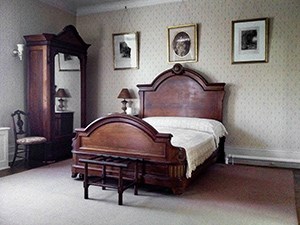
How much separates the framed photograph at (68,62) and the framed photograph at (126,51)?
852mm

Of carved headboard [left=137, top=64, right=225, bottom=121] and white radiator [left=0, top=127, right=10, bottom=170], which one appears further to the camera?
carved headboard [left=137, top=64, right=225, bottom=121]

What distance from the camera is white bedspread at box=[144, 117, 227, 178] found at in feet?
11.4

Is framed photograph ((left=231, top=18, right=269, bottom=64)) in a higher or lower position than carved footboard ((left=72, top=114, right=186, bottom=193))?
higher

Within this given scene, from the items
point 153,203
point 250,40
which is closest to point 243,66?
point 250,40

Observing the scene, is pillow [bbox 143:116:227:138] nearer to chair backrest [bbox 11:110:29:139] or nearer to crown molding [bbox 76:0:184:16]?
chair backrest [bbox 11:110:29:139]

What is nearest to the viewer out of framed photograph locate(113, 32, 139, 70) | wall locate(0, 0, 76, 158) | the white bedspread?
the white bedspread

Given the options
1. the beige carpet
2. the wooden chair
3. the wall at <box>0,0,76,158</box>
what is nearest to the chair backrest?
the wooden chair

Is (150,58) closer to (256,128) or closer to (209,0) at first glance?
(209,0)

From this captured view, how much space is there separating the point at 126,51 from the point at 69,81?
54.3 inches

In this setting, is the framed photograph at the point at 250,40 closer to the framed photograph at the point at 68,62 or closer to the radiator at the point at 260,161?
the radiator at the point at 260,161

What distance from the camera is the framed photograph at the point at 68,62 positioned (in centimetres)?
540

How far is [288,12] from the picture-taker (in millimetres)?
4832

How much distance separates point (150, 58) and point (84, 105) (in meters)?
1.71

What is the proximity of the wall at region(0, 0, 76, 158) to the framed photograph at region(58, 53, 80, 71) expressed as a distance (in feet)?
2.18
